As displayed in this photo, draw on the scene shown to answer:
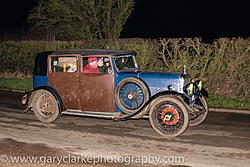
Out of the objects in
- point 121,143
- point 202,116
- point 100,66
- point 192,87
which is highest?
point 100,66

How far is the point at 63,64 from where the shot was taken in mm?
8383

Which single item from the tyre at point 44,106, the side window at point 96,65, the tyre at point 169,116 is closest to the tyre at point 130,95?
the tyre at point 169,116

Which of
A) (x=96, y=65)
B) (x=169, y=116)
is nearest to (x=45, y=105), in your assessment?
(x=96, y=65)

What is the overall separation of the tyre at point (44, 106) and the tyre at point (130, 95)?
1850 mm

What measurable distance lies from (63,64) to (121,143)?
9.30 feet

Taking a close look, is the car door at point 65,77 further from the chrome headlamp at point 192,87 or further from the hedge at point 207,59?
the hedge at point 207,59

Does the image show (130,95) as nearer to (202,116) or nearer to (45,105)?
(202,116)

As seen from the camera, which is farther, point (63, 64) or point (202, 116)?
point (63, 64)

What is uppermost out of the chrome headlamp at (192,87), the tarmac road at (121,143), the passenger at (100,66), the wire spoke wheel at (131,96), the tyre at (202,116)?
the passenger at (100,66)

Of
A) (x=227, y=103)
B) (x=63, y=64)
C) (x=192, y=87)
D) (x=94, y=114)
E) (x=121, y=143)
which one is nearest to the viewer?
(x=121, y=143)

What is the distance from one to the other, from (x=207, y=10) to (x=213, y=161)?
27.2 metres

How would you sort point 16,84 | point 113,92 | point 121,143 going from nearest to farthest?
point 121,143 → point 113,92 → point 16,84

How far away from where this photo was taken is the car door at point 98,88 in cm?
781

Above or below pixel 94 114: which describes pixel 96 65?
above
